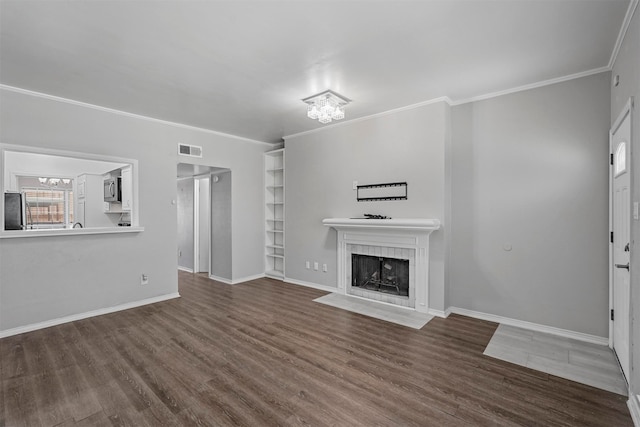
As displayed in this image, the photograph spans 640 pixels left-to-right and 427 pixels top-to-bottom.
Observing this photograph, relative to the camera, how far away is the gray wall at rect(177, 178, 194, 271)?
6840 millimetres

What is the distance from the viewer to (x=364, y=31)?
7.72 feet

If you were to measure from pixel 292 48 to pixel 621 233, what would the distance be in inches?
128

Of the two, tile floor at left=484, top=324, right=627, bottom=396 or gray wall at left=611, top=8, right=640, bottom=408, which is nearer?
gray wall at left=611, top=8, right=640, bottom=408

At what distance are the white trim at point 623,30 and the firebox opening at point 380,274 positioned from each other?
9.66 ft

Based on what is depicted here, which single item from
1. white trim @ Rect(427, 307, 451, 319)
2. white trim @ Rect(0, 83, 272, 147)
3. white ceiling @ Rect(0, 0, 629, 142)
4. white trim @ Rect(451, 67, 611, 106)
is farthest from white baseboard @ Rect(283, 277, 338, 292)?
white trim @ Rect(451, 67, 611, 106)

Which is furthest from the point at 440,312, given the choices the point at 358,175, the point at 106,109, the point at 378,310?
the point at 106,109

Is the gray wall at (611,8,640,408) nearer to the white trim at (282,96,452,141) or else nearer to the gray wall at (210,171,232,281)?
the white trim at (282,96,452,141)

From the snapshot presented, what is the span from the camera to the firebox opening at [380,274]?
14.0 feet

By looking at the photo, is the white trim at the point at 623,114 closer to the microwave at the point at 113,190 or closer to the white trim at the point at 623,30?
the white trim at the point at 623,30

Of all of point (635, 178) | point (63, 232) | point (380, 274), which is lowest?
point (380, 274)

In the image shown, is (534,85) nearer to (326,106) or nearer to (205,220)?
(326,106)

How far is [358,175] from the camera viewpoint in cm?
466

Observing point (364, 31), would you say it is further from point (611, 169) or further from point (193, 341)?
point (193, 341)

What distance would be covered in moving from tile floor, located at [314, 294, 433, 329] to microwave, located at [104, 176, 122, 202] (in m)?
3.16
